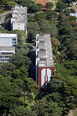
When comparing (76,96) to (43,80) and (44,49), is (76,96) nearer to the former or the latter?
(43,80)

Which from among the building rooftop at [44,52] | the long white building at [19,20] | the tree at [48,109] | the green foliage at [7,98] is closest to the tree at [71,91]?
the tree at [48,109]

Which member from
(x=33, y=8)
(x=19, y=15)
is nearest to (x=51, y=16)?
(x=33, y=8)

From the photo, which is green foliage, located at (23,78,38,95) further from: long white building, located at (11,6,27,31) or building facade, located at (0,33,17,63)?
long white building, located at (11,6,27,31)

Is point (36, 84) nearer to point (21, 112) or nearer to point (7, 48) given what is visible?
point (21, 112)

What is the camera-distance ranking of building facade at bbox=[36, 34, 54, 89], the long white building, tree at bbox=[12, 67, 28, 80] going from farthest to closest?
1. the long white building
2. tree at bbox=[12, 67, 28, 80]
3. building facade at bbox=[36, 34, 54, 89]

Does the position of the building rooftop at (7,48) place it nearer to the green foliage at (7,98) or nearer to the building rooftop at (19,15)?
the green foliage at (7,98)

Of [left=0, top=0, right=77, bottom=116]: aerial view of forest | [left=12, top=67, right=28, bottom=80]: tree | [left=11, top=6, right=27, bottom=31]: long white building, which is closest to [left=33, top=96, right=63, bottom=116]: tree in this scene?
[left=0, top=0, right=77, bottom=116]: aerial view of forest
